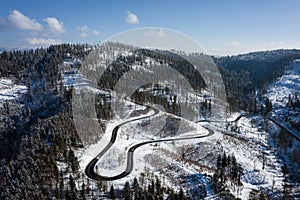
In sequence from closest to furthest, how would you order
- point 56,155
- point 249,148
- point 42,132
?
point 56,155 < point 42,132 < point 249,148

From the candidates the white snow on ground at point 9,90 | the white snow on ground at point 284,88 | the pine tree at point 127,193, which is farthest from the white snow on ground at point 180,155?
the white snow on ground at point 284,88

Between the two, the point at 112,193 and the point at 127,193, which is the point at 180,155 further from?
the point at 112,193

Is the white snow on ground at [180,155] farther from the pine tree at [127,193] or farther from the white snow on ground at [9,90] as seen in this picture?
the white snow on ground at [9,90]

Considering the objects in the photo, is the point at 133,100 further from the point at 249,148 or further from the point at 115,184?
the point at 115,184

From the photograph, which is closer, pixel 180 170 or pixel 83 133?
pixel 180 170

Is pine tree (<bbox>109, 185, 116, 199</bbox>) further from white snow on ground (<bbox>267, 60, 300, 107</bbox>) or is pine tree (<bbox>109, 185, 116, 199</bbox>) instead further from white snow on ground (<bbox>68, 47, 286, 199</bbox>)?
→ white snow on ground (<bbox>267, 60, 300, 107</bbox>)

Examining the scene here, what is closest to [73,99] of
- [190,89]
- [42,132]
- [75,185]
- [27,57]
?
[42,132]
